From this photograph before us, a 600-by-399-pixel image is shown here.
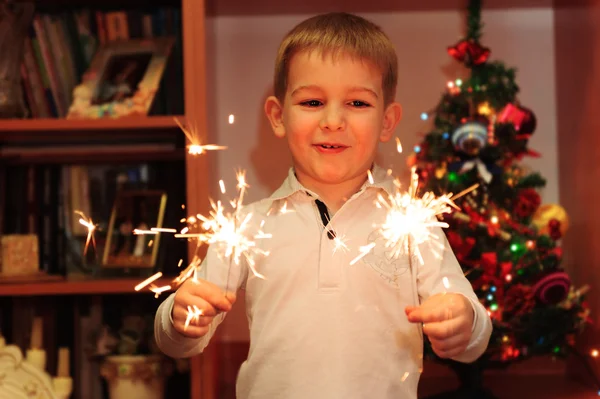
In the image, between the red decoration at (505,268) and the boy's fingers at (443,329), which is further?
the red decoration at (505,268)

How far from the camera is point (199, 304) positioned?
1.12 metres

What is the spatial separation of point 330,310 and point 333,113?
1.12ft

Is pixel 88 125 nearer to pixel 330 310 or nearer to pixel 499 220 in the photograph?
pixel 330 310

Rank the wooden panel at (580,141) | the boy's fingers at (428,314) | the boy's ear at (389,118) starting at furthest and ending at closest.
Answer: the wooden panel at (580,141) → the boy's ear at (389,118) → the boy's fingers at (428,314)

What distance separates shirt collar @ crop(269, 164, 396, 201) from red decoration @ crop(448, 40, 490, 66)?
0.61 m

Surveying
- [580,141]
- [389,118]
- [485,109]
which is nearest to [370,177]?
[389,118]

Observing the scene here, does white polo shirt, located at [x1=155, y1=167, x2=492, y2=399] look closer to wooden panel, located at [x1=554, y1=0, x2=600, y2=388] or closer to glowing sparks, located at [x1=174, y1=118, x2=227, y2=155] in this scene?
glowing sparks, located at [x1=174, y1=118, x2=227, y2=155]

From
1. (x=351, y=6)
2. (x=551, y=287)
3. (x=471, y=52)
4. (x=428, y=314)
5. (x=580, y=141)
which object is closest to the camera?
(x=428, y=314)

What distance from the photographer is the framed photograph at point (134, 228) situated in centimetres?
183

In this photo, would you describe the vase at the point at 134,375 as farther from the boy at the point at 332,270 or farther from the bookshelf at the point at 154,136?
the boy at the point at 332,270

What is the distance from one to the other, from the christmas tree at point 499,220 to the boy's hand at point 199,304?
76cm

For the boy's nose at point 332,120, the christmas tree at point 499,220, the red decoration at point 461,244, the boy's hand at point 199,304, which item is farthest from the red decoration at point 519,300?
the boy's hand at point 199,304

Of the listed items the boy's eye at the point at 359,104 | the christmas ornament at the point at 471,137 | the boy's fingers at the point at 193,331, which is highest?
the boy's eye at the point at 359,104

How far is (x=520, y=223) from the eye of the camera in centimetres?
178
